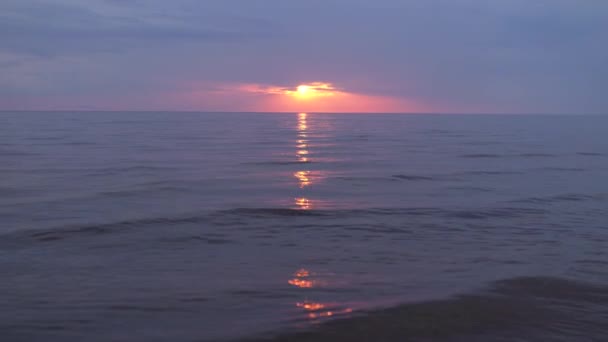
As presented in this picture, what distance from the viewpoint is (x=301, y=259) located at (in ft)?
33.2

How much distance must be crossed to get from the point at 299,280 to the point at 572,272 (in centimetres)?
466

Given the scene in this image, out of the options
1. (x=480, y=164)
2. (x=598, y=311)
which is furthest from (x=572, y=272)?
(x=480, y=164)

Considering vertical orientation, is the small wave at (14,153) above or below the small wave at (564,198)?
above

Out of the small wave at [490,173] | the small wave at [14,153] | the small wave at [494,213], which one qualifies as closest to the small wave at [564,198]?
the small wave at [494,213]

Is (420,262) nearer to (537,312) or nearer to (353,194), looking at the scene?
(537,312)

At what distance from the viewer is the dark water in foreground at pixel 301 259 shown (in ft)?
23.7

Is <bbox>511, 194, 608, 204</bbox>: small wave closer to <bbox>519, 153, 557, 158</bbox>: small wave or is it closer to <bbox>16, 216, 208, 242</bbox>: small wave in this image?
<bbox>16, 216, 208, 242</bbox>: small wave

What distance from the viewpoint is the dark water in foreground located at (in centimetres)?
723

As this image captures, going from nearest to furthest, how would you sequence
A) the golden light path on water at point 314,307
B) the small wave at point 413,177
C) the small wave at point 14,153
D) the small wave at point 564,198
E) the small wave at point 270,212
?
the golden light path on water at point 314,307 < the small wave at point 270,212 < the small wave at point 564,198 < the small wave at point 413,177 < the small wave at point 14,153

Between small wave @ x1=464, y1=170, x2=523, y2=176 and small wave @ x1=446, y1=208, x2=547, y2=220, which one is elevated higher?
small wave @ x1=464, y1=170, x2=523, y2=176

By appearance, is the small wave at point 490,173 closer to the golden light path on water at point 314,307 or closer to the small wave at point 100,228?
the small wave at point 100,228

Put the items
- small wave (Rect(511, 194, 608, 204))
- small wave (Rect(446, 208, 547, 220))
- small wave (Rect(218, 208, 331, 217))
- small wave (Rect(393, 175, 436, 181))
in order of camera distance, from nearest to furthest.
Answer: small wave (Rect(446, 208, 547, 220)) → small wave (Rect(218, 208, 331, 217)) → small wave (Rect(511, 194, 608, 204)) → small wave (Rect(393, 175, 436, 181))

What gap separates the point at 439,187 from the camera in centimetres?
1922

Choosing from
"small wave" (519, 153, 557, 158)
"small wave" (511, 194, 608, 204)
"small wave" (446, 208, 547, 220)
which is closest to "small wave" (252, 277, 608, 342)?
"small wave" (446, 208, 547, 220)
